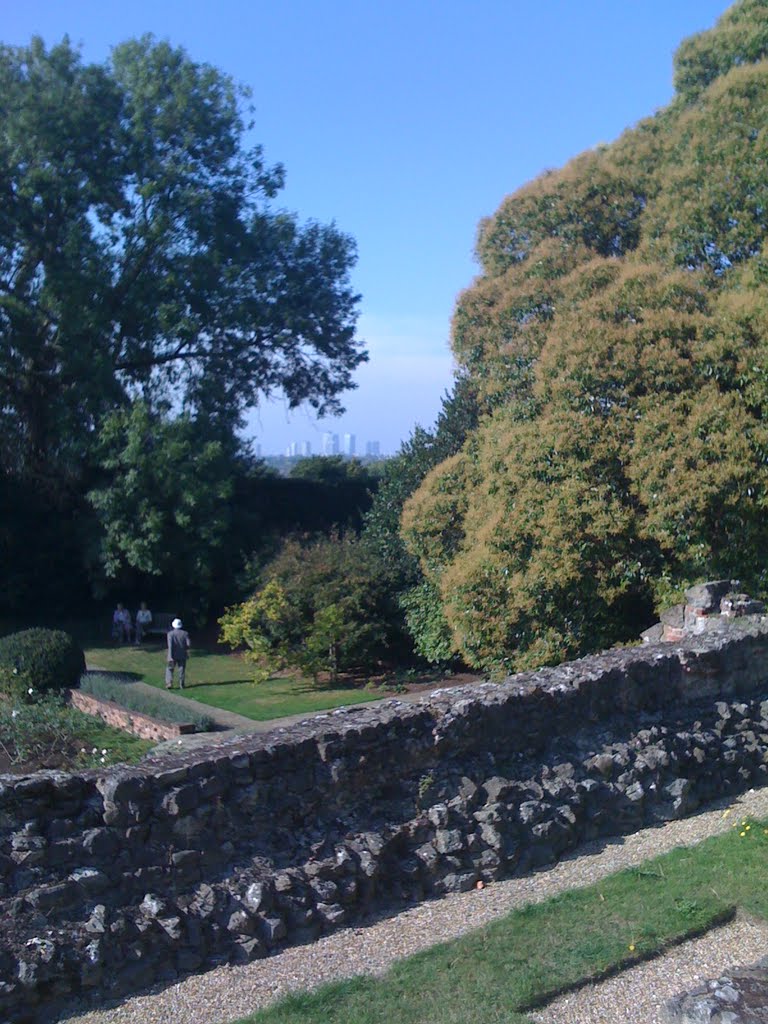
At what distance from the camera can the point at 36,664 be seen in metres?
15.9

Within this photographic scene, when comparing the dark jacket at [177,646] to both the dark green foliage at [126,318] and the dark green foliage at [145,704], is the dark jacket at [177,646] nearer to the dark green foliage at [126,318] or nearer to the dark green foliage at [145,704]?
the dark green foliage at [145,704]

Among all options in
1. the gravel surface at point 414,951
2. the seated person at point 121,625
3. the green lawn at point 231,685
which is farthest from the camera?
the seated person at point 121,625

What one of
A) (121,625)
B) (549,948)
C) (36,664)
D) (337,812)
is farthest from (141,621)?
(549,948)

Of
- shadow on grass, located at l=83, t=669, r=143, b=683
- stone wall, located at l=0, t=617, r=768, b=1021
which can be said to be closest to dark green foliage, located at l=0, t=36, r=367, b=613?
shadow on grass, located at l=83, t=669, r=143, b=683

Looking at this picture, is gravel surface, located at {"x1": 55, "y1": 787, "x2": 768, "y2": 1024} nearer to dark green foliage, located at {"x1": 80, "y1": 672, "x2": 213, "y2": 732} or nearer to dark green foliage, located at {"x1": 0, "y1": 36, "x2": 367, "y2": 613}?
dark green foliage, located at {"x1": 80, "y1": 672, "x2": 213, "y2": 732}

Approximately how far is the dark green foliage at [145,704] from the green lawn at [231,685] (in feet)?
4.56

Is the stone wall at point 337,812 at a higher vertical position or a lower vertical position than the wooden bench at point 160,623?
lower

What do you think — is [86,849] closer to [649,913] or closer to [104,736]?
[649,913]

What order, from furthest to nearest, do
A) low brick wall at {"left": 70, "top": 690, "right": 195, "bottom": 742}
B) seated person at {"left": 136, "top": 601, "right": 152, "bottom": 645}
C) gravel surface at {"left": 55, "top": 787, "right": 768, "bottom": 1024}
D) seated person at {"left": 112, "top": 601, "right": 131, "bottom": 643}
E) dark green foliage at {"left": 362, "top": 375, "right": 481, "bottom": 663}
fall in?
1. seated person at {"left": 112, "top": 601, "right": 131, "bottom": 643}
2. seated person at {"left": 136, "top": 601, "right": 152, "bottom": 645}
3. dark green foliage at {"left": 362, "top": 375, "right": 481, "bottom": 663}
4. low brick wall at {"left": 70, "top": 690, "right": 195, "bottom": 742}
5. gravel surface at {"left": 55, "top": 787, "right": 768, "bottom": 1024}

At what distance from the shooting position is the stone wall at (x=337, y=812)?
529 cm

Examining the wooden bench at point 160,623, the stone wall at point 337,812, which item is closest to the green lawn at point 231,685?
the wooden bench at point 160,623

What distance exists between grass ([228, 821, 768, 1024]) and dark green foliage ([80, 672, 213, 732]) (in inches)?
329

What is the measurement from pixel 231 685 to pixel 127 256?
13.1 meters

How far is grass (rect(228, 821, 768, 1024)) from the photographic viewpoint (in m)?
4.93
